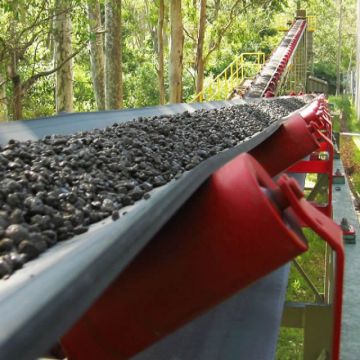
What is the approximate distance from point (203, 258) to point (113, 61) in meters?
9.97

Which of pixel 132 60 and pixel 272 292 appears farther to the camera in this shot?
pixel 132 60

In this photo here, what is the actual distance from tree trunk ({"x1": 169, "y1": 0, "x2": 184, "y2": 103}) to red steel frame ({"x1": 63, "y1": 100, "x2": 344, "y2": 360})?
1096 cm

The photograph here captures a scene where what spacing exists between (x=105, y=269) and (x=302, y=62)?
72.8ft

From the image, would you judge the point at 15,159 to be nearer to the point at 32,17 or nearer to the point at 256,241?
the point at 256,241

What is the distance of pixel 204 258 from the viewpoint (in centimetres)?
121

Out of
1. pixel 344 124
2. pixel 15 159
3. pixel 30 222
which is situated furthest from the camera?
pixel 344 124

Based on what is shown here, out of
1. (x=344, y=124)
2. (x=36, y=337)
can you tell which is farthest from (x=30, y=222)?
(x=344, y=124)

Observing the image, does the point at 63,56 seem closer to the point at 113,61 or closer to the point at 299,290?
the point at 113,61

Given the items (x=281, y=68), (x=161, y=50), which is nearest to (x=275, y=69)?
(x=281, y=68)

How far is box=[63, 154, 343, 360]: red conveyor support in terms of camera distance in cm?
114

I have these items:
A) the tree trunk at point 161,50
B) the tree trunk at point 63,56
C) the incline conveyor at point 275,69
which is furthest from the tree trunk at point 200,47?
the tree trunk at point 63,56

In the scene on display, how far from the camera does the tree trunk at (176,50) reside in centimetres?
1198

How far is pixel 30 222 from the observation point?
1445 mm

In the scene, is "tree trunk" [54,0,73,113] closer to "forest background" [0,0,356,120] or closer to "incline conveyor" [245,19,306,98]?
"forest background" [0,0,356,120]
